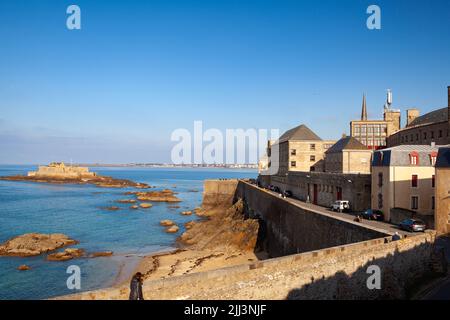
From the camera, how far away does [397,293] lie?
16.1 meters

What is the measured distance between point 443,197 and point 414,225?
2.70 meters

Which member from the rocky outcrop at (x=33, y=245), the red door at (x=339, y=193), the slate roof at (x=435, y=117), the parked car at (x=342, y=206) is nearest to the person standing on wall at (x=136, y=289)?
the parked car at (x=342, y=206)

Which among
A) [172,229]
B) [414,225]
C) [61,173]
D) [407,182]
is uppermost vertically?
[407,182]

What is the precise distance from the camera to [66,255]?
39000 mm

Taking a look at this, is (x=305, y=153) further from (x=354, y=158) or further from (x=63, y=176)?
(x=63, y=176)

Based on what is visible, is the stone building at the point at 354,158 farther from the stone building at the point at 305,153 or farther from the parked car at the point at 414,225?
the parked car at the point at 414,225

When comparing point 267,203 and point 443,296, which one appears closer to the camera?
point 443,296

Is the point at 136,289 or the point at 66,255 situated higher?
the point at 136,289

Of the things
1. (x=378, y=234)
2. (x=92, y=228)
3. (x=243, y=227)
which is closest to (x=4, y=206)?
(x=92, y=228)

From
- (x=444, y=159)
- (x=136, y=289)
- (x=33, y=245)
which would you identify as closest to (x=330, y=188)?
(x=444, y=159)

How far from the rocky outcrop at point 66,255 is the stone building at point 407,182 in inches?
1211
